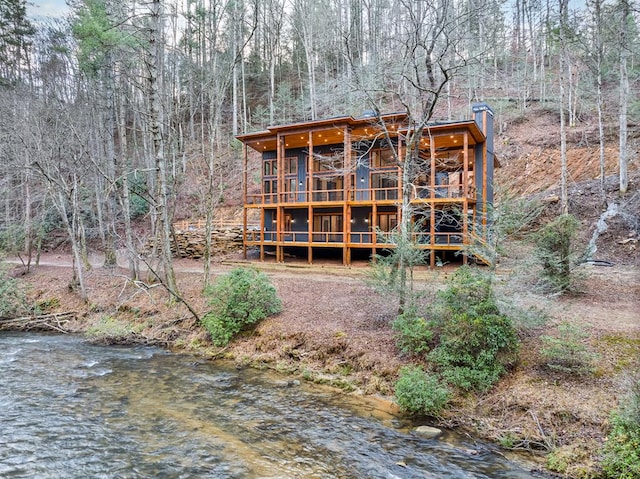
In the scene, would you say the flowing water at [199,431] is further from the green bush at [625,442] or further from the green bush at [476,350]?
the green bush at [476,350]

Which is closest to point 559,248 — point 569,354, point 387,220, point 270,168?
point 569,354

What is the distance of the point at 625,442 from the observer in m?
4.77

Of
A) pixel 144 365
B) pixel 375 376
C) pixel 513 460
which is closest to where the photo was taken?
pixel 513 460

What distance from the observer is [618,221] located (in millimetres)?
16938

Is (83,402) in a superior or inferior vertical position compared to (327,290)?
inferior

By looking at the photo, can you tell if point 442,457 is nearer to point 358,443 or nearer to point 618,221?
point 358,443

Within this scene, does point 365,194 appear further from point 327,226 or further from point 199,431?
point 199,431

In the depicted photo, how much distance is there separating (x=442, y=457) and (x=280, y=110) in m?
32.7

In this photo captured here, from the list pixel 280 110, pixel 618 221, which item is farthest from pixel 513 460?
pixel 280 110

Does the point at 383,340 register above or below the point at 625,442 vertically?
above

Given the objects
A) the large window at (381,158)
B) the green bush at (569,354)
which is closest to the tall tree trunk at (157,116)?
the green bush at (569,354)

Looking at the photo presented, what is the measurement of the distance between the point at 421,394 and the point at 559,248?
22.1 feet

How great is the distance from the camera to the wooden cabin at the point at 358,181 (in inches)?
667

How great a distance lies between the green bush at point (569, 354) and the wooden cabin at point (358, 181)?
351 inches
